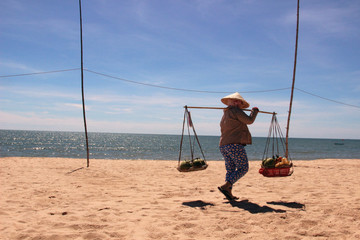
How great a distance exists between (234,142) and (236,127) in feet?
0.85

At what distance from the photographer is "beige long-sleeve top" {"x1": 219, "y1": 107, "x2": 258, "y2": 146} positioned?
4.17m

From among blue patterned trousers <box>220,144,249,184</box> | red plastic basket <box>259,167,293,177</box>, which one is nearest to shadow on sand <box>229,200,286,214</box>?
blue patterned trousers <box>220,144,249,184</box>

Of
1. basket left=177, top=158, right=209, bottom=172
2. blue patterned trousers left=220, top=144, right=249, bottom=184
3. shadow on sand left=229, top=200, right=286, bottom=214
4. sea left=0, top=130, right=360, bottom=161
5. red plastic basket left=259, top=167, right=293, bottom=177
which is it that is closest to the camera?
shadow on sand left=229, top=200, right=286, bottom=214

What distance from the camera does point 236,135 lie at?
4.20 m

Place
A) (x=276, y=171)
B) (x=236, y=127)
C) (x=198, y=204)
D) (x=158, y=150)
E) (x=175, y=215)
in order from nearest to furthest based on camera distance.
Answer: (x=175, y=215), (x=198, y=204), (x=236, y=127), (x=276, y=171), (x=158, y=150)

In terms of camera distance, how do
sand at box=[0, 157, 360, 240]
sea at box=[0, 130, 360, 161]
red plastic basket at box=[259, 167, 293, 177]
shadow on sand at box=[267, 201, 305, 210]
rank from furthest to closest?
1. sea at box=[0, 130, 360, 161]
2. red plastic basket at box=[259, 167, 293, 177]
3. shadow on sand at box=[267, 201, 305, 210]
4. sand at box=[0, 157, 360, 240]

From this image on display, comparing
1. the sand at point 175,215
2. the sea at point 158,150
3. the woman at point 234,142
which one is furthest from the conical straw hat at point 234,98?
the sand at point 175,215

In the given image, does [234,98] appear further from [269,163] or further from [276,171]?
[276,171]

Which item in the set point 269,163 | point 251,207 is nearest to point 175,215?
point 251,207

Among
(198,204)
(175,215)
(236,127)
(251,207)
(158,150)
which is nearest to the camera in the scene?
(175,215)

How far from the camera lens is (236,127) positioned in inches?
167

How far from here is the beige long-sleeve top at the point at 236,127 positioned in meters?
4.17

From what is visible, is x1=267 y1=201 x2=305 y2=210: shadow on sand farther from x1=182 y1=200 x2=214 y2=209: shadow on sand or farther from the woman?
x1=182 y1=200 x2=214 y2=209: shadow on sand

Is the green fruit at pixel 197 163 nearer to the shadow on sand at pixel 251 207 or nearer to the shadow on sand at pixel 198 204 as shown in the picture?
the shadow on sand at pixel 198 204
